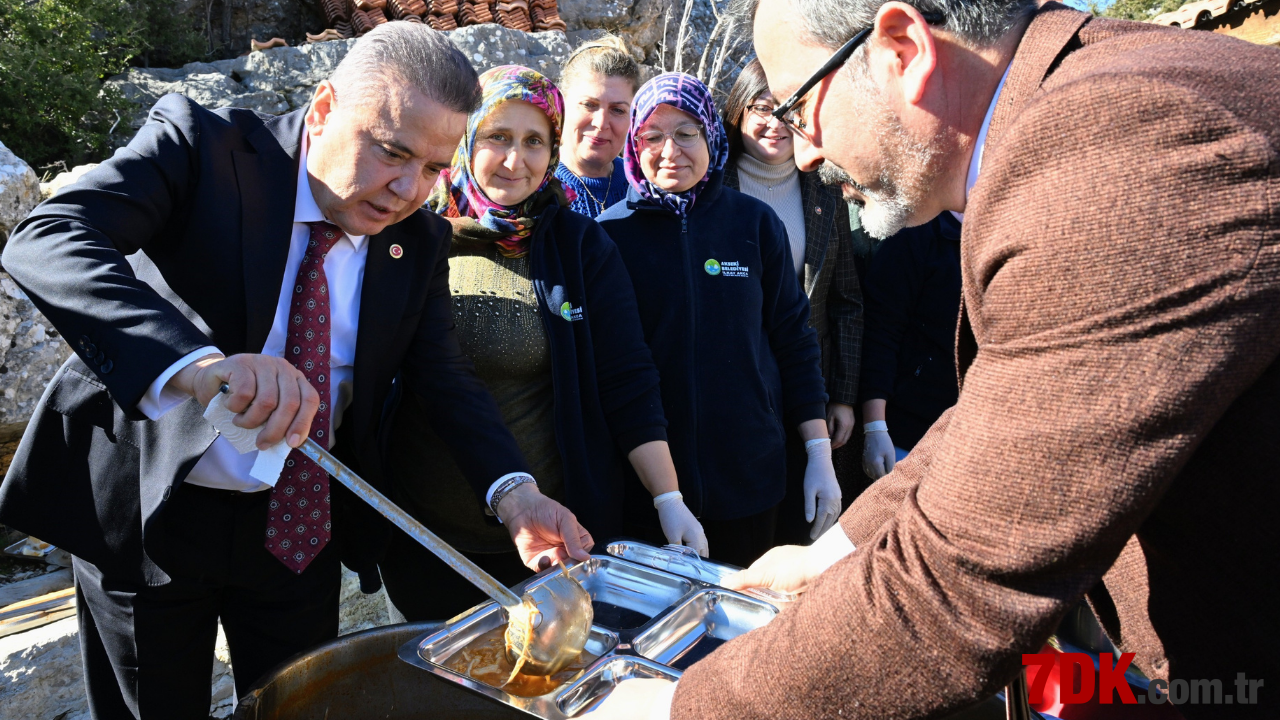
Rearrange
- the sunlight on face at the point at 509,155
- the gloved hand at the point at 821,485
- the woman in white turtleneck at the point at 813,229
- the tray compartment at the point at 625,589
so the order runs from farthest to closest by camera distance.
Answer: the woman in white turtleneck at the point at 813,229
the gloved hand at the point at 821,485
the sunlight on face at the point at 509,155
the tray compartment at the point at 625,589

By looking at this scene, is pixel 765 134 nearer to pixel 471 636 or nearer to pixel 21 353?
pixel 471 636

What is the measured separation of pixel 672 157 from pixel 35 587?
3.02 metres

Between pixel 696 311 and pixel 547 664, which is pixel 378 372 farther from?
pixel 696 311

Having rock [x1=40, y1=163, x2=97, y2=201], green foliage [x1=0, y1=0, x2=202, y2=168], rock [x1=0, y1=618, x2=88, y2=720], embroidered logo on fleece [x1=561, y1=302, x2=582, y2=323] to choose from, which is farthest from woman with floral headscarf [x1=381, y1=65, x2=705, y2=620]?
green foliage [x1=0, y1=0, x2=202, y2=168]

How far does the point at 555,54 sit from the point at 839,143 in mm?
6435

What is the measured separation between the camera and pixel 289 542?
172cm

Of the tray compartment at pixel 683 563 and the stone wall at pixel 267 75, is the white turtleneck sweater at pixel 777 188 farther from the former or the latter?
the stone wall at pixel 267 75

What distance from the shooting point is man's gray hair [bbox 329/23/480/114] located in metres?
1.62

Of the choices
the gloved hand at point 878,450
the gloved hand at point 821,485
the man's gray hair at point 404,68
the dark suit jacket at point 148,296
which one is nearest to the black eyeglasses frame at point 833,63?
the man's gray hair at point 404,68

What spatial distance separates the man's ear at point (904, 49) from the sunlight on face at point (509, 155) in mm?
1263

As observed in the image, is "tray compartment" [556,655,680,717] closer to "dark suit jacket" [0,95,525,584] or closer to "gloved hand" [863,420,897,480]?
"dark suit jacket" [0,95,525,584]

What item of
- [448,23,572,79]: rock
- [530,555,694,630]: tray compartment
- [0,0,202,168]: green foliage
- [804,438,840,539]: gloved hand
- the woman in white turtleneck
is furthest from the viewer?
[448,23,572,79]: rock

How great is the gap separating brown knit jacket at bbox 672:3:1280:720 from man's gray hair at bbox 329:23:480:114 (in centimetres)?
111

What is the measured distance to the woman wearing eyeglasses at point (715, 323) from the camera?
2504 millimetres
